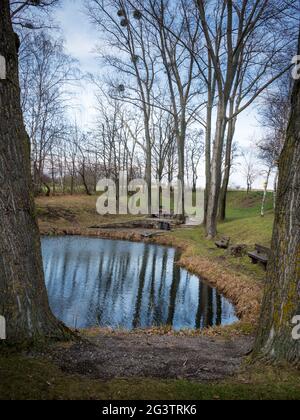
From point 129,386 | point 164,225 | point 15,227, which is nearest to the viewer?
point 129,386

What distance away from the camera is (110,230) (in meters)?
25.0

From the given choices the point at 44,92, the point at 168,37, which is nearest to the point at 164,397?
the point at 168,37

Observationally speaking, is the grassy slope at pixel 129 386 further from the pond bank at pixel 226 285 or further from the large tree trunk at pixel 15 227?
the pond bank at pixel 226 285

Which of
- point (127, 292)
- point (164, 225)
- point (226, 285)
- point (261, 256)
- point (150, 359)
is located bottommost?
point (127, 292)

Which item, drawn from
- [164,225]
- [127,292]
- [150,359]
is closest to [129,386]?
[150,359]

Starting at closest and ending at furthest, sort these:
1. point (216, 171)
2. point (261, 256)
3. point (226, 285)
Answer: point (226, 285) < point (261, 256) < point (216, 171)

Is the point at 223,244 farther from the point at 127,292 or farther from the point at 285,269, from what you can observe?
the point at 285,269

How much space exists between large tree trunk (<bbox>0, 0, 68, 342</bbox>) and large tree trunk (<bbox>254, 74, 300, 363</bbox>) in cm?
272

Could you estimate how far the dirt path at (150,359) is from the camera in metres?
4.12

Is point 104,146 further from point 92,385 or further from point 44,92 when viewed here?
point 92,385

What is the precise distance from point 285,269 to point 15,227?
10.7 feet

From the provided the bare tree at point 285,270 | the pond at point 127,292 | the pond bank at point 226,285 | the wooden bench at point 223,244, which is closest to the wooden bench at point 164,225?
the pond bank at point 226,285

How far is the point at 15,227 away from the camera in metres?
4.40

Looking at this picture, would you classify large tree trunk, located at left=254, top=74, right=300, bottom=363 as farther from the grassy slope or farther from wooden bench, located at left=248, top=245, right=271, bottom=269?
wooden bench, located at left=248, top=245, right=271, bottom=269
